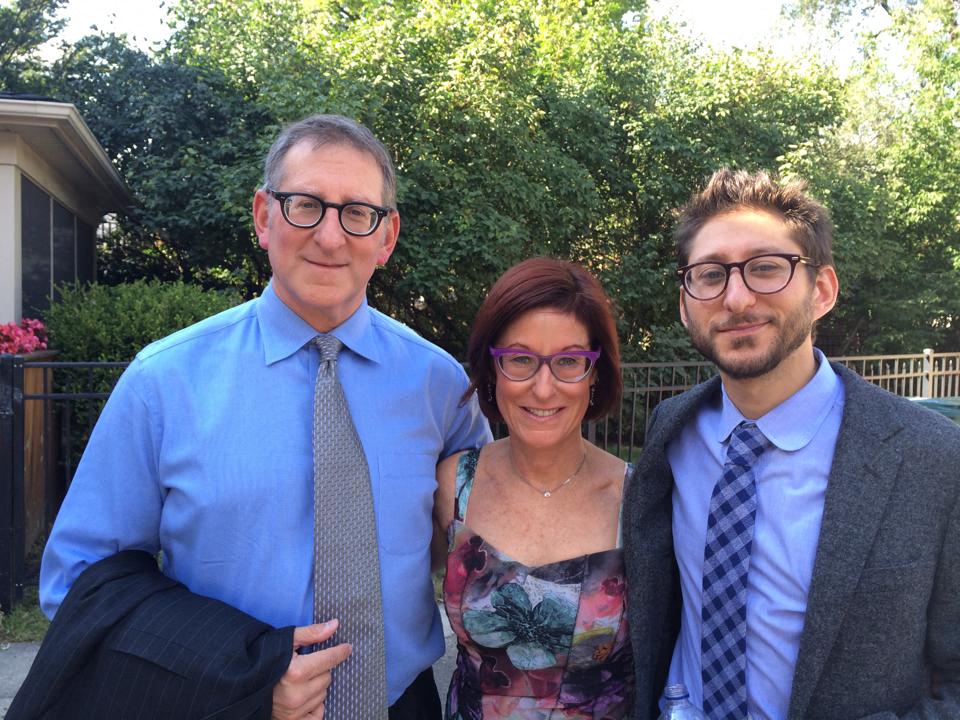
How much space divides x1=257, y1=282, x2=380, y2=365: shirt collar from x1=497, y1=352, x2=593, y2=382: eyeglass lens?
401 millimetres

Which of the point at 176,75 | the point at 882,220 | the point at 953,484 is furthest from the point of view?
the point at 882,220

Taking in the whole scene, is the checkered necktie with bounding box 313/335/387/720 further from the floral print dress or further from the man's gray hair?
the man's gray hair

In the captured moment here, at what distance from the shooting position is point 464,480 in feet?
7.71

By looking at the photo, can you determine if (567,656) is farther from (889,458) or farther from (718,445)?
(889,458)

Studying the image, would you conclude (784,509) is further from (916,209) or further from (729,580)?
(916,209)

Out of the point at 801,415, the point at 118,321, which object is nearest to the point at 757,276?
the point at 801,415

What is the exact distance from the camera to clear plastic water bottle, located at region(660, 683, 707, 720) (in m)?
1.77

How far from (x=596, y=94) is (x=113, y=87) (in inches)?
266

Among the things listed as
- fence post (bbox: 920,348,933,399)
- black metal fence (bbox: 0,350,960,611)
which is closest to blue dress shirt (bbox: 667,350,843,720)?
black metal fence (bbox: 0,350,960,611)

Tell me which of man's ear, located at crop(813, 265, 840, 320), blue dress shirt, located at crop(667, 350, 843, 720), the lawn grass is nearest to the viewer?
blue dress shirt, located at crop(667, 350, 843, 720)

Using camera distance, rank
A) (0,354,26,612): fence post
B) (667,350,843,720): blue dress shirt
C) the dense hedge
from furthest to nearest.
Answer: the dense hedge
(0,354,26,612): fence post
(667,350,843,720): blue dress shirt

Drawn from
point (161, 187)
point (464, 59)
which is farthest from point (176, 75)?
point (464, 59)

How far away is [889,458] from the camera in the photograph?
69.2 inches

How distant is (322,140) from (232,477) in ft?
2.83
